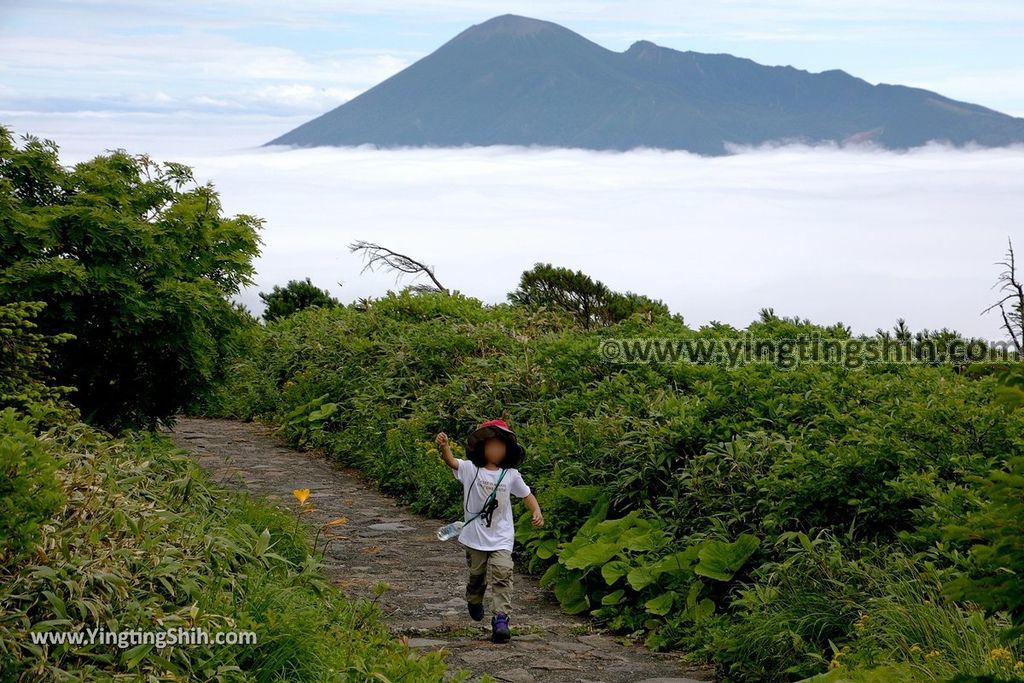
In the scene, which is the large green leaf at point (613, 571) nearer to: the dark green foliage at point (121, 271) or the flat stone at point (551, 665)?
the flat stone at point (551, 665)

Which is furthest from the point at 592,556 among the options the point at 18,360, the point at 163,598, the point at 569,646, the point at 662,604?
the point at 18,360

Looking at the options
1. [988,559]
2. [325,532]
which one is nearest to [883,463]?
[988,559]

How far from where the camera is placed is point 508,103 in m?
200

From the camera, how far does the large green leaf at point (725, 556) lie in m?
6.56

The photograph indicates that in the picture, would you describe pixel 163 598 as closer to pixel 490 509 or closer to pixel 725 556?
pixel 490 509

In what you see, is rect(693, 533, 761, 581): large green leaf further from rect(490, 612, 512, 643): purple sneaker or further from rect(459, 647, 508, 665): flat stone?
rect(459, 647, 508, 665): flat stone

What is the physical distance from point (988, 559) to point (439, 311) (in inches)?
441

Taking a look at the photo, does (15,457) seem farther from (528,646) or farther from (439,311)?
(439,311)

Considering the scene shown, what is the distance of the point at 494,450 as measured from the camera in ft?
23.1

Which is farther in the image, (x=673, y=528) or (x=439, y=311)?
(x=439, y=311)

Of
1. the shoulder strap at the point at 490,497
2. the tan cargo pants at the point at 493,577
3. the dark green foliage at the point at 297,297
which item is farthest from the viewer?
the dark green foliage at the point at 297,297

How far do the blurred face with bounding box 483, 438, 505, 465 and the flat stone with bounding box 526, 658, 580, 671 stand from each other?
54.0 inches

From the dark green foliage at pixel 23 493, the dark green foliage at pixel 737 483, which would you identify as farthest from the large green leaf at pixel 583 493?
the dark green foliage at pixel 23 493

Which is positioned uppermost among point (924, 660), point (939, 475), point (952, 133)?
point (952, 133)
